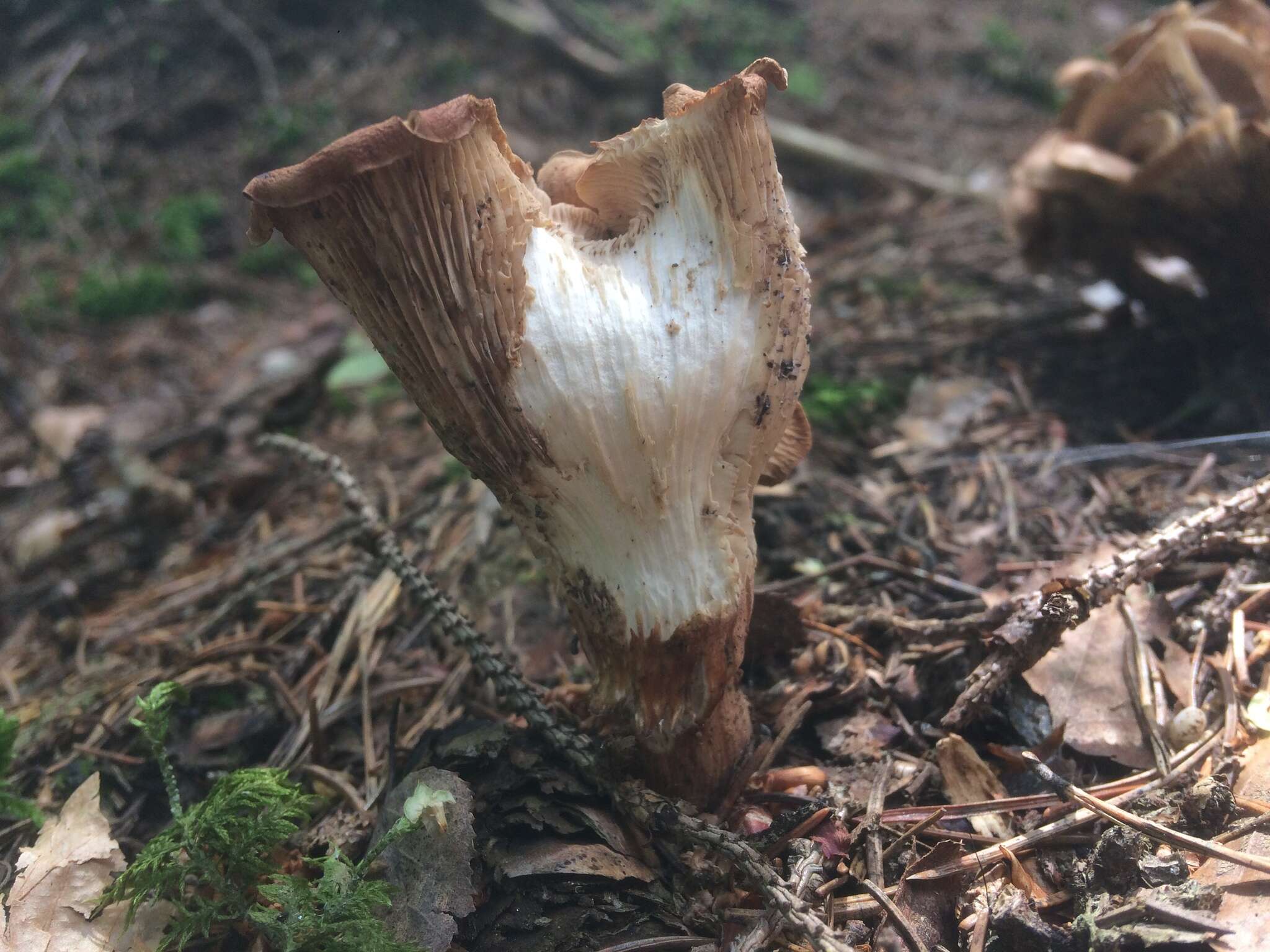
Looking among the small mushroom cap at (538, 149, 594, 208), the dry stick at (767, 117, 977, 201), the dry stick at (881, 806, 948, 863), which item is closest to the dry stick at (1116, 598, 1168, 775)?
the dry stick at (881, 806, 948, 863)

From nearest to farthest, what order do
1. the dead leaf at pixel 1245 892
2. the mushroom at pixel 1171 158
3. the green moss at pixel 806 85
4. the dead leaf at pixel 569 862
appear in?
the dead leaf at pixel 1245 892 → the dead leaf at pixel 569 862 → the mushroom at pixel 1171 158 → the green moss at pixel 806 85

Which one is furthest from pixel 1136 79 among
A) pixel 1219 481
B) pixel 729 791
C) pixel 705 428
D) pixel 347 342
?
pixel 347 342

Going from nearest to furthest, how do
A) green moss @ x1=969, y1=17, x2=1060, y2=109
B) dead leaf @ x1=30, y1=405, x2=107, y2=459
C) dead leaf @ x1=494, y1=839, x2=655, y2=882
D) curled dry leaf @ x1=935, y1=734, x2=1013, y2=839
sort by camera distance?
dead leaf @ x1=494, y1=839, x2=655, y2=882 < curled dry leaf @ x1=935, y1=734, x2=1013, y2=839 < dead leaf @ x1=30, y1=405, x2=107, y2=459 < green moss @ x1=969, y1=17, x2=1060, y2=109

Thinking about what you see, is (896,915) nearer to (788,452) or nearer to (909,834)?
(909,834)

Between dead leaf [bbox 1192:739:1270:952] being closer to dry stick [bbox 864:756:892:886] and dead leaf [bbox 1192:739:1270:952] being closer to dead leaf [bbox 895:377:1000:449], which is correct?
dry stick [bbox 864:756:892:886]

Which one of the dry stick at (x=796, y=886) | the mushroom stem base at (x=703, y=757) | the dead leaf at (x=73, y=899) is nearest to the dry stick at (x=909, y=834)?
the dry stick at (x=796, y=886)

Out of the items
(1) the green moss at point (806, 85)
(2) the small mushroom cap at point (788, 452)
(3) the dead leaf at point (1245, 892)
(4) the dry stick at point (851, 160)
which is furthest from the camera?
(1) the green moss at point (806, 85)

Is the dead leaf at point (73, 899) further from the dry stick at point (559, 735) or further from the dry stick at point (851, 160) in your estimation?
the dry stick at point (851, 160)

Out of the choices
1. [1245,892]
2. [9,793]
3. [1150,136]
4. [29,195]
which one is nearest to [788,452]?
[1245,892]
